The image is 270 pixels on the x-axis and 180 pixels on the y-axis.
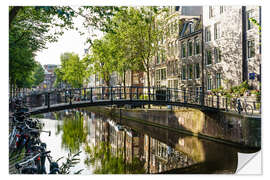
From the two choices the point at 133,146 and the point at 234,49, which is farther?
the point at 133,146

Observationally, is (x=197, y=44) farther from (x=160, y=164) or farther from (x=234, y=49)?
(x=160, y=164)

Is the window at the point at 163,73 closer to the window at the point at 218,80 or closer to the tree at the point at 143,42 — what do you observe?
the tree at the point at 143,42

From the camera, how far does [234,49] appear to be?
31.3 feet

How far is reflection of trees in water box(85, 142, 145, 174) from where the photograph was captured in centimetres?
721

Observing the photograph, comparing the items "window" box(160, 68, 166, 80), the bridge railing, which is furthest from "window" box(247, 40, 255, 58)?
"window" box(160, 68, 166, 80)

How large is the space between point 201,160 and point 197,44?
4.65 metres

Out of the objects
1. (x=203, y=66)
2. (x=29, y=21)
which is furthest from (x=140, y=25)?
(x=29, y=21)

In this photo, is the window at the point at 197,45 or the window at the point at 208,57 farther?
the window at the point at 197,45

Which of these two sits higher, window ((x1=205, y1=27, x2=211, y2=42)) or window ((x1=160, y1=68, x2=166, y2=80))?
window ((x1=205, y1=27, x2=211, y2=42))

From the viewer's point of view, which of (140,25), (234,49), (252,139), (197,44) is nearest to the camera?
(252,139)

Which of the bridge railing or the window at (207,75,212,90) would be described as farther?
the window at (207,75,212,90)

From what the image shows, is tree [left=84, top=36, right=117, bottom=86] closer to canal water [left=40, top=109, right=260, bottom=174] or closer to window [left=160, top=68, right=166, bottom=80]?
window [left=160, top=68, right=166, bottom=80]

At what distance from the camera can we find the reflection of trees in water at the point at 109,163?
23.7 ft

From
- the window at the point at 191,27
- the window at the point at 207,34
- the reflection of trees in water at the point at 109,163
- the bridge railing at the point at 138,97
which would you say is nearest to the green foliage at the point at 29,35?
the bridge railing at the point at 138,97
